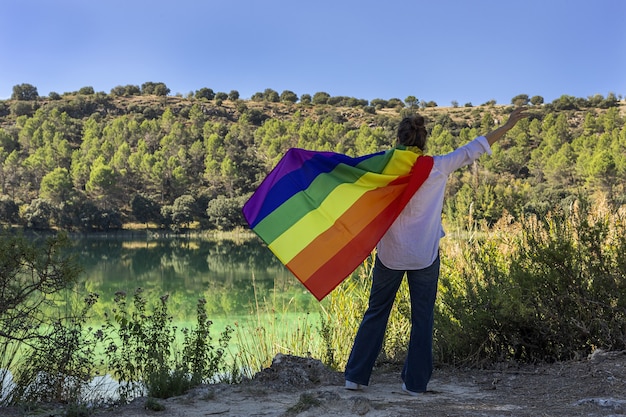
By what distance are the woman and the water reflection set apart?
4.09m

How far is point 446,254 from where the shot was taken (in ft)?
17.1

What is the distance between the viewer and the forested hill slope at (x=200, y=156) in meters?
43.5

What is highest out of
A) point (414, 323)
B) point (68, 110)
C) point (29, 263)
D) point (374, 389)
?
point (68, 110)

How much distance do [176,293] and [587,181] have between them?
36937 millimetres

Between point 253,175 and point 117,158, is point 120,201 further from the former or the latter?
point 253,175

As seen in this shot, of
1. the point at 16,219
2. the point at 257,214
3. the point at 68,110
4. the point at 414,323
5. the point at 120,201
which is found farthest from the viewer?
the point at 68,110

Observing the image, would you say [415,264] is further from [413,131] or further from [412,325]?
[413,131]

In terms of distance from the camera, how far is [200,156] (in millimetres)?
61156

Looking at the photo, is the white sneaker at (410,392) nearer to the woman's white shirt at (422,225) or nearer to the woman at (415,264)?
the woman at (415,264)

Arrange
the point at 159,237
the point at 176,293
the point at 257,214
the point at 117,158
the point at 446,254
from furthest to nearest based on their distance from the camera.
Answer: the point at 117,158 → the point at 159,237 → the point at 176,293 → the point at 446,254 → the point at 257,214

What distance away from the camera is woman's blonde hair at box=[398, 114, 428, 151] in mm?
2855

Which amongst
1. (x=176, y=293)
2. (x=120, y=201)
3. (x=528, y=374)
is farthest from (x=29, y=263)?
(x=120, y=201)

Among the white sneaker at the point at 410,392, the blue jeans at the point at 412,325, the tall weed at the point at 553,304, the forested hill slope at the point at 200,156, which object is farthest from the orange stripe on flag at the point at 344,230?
the forested hill slope at the point at 200,156

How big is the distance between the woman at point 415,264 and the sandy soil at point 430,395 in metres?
0.17
